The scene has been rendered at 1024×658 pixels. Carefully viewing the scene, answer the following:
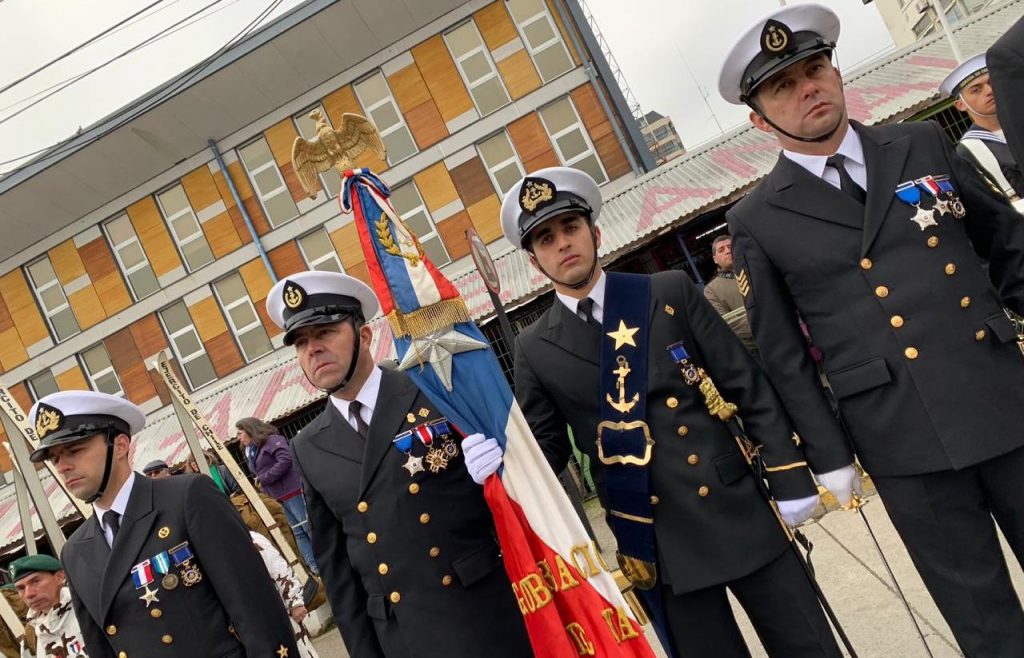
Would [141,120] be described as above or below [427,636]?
above

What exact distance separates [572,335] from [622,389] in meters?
0.33

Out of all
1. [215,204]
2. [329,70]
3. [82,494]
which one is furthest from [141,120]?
[82,494]

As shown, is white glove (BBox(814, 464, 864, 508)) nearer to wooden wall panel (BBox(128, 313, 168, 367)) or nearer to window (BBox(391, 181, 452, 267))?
window (BBox(391, 181, 452, 267))

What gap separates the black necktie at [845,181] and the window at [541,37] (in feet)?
45.4

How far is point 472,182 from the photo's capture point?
15508mm

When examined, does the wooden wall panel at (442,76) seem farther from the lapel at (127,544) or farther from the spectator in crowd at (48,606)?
the lapel at (127,544)

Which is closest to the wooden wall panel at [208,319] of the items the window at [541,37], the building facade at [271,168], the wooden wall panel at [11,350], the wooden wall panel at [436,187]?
the building facade at [271,168]

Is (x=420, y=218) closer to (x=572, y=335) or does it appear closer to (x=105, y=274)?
(x=105, y=274)

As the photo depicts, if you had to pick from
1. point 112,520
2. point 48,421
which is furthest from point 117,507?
point 48,421

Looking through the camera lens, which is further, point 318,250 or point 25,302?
point 25,302

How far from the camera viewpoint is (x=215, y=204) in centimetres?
1644

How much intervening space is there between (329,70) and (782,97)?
15.0m

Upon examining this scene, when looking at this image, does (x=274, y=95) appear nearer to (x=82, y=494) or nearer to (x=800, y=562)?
(x=82, y=494)

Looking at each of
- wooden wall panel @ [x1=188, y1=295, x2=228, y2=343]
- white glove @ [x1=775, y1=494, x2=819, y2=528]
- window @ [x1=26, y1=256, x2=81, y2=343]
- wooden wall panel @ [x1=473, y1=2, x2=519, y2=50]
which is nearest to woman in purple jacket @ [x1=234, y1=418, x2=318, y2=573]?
white glove @ [x1=775, y1=494, x2=819, y2=528]
